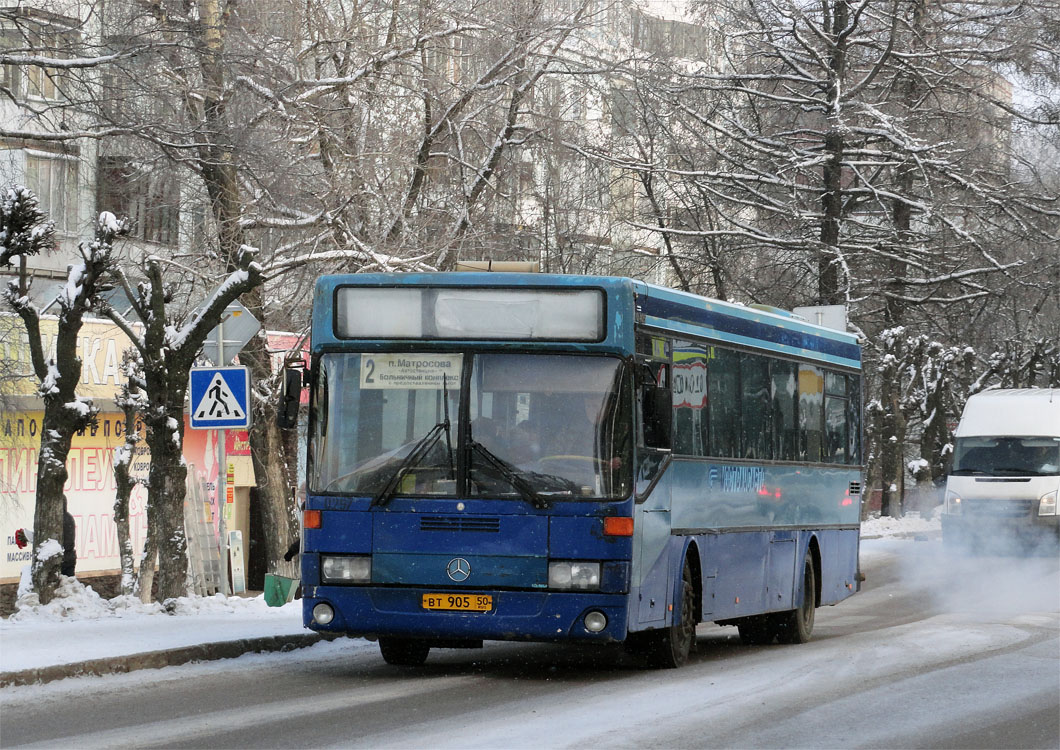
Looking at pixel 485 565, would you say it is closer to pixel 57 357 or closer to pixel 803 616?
pixel 803 616

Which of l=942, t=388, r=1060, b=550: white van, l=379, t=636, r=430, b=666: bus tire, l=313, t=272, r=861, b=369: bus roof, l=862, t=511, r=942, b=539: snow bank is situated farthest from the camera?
l=862, t=511, r=942, b=539: snow bank

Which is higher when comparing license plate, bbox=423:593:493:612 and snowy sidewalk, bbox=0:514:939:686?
license plate, bbox=423:593:493:612

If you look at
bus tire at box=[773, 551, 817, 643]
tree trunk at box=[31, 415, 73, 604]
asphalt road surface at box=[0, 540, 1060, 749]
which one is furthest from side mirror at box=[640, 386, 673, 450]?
tree trunk at box=[31, 415, 73, 604]

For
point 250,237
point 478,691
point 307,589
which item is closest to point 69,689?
point 307,589

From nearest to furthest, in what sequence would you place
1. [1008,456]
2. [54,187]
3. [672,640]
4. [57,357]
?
[672,640] → [57,357] → [54,187] → [1008,456]

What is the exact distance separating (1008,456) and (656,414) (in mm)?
21809

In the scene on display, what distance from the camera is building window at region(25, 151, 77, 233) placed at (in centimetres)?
2392

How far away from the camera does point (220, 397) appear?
17.2 metres

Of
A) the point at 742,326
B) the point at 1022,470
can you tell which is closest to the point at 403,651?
the point at 742,326

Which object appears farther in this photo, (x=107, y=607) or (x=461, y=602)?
(x=107, y=607)

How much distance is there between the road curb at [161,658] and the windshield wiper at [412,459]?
1193mm

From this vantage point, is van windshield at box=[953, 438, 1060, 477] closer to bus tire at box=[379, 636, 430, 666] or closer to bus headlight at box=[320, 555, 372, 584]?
bus tire at box=[379, 636, 430, 666]

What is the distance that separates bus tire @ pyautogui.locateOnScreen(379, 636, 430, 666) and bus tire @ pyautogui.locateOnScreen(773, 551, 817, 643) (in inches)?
182

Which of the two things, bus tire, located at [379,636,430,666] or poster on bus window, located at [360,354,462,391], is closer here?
poster on bus window, located at [360,354,462,391]
